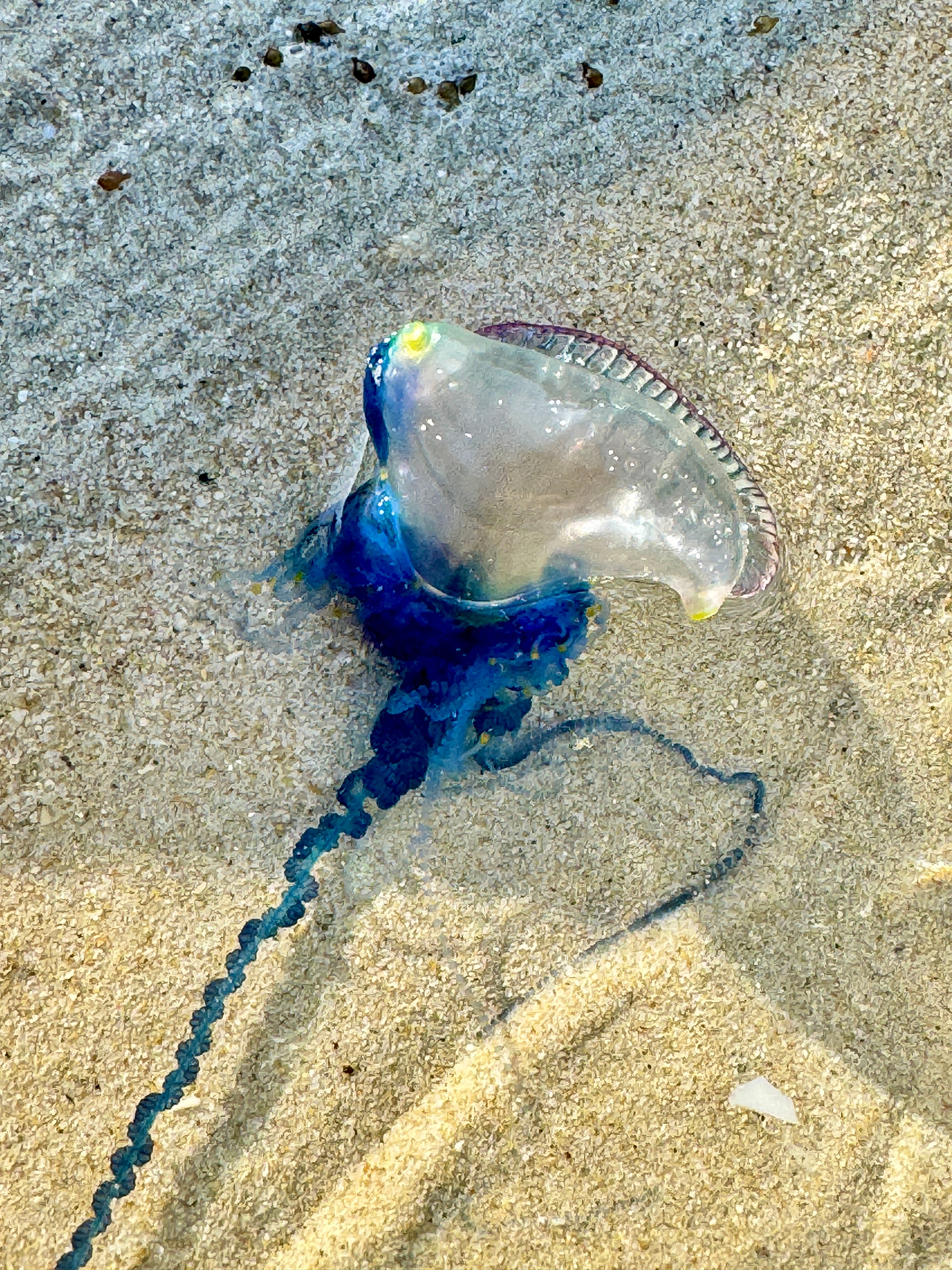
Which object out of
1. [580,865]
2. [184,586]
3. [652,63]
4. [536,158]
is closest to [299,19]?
[536,158]

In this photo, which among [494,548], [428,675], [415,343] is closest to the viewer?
[415,343]

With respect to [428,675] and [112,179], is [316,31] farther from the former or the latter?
[428,675]

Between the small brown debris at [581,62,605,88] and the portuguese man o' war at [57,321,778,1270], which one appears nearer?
the portuguese man o' war at [57,321,778,1270]

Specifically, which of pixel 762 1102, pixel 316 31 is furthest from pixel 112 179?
pixel 762 1102

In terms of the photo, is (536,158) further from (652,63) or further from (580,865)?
(580,865)

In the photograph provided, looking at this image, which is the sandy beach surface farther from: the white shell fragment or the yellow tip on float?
the yellow tip on float

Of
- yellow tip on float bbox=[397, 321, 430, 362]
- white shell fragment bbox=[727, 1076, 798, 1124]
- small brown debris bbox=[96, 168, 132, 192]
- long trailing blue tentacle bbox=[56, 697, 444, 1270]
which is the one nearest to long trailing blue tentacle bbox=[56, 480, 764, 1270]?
long trailing blue tentacle bbox=[56, 697, 444, 1270]

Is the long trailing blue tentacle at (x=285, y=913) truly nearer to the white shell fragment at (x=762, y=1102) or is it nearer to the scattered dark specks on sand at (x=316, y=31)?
the white shell fragment at (x=762, y=1102)
